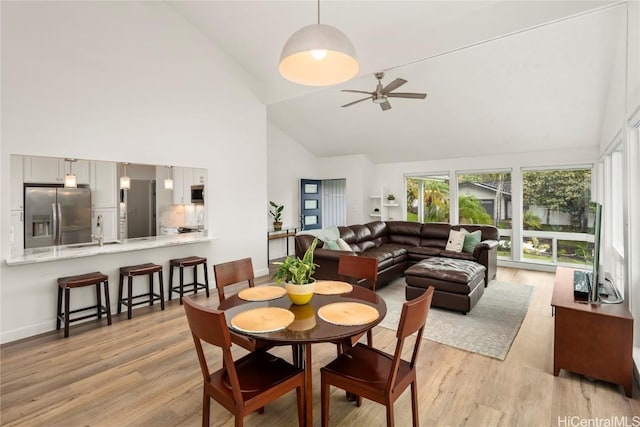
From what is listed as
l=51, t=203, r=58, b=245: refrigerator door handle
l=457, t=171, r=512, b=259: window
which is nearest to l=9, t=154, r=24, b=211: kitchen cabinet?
l=51, t=203, r=58, b=245: refrigerator door handle

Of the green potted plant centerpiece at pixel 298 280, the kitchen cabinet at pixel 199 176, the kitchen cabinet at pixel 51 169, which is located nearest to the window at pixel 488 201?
the kitchen cabinet at pixel 199 176

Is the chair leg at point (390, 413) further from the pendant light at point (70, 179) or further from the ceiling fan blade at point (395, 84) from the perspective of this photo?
the pendant light at point (70, 179)

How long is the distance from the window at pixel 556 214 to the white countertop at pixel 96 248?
603 cm

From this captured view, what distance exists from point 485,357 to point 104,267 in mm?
4232

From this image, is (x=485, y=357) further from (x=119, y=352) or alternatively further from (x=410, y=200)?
(x=410, y=200)

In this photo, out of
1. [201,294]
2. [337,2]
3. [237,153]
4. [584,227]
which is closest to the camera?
[337,2]

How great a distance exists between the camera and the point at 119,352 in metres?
2.97

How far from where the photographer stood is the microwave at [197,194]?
4770 mm

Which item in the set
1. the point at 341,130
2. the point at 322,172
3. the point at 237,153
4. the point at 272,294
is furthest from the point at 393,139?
the point at 272,294

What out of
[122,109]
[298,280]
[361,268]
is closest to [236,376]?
[298,280]

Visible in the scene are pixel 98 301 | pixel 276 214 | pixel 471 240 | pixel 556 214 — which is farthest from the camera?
pixel 276 214

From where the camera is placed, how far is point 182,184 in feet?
15.2

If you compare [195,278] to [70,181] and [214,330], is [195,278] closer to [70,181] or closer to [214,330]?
[70,181]

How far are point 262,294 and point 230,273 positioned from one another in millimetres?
431
